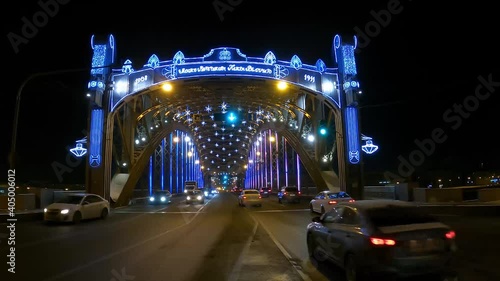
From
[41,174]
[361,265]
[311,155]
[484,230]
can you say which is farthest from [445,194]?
[41,174]

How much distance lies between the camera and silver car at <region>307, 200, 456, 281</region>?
22.7 feet

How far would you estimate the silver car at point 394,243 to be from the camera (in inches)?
273

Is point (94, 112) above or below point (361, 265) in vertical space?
above

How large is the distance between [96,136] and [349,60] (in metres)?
21.5

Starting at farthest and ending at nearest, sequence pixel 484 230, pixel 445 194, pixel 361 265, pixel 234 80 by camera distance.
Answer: pixel 234 80 → pixel 445 194 → pixel 484 230 → pixel 361 265

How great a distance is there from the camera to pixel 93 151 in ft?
111

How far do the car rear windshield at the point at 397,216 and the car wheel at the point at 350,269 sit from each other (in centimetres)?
82

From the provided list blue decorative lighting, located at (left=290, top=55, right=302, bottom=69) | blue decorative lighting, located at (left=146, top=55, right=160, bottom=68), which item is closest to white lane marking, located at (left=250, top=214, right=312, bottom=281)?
blue decorative lighting, located at (left=290, top=55, right=302, bottom=69)

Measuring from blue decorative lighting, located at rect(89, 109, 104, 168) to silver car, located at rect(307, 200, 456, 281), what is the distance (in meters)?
29.0

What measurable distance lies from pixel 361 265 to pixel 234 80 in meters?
31.0

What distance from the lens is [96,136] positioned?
112 feet

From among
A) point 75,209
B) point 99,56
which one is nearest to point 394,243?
point 75,209

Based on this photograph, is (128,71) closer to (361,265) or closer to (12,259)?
(12,259)

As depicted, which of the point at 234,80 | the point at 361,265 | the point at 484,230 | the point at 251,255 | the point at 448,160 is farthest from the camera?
the point at 448,160
